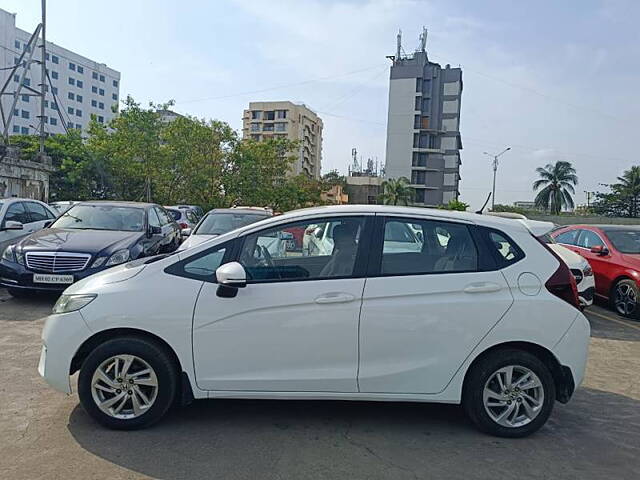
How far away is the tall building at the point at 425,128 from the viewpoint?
73.6m

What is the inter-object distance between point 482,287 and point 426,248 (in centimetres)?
49

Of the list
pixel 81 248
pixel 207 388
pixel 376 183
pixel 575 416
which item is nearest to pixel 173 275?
pixel 207 388

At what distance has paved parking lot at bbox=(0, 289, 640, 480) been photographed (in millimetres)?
3381

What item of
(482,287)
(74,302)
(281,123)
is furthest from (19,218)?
(281,123)

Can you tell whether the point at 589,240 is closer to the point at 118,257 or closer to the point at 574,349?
the point at 574,349

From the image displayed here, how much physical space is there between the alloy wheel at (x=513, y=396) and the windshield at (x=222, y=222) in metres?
7.09

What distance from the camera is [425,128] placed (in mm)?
73750

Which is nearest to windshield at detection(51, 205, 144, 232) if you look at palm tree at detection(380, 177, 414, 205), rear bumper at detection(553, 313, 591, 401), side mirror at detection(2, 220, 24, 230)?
side mirror at detection(2, 220, 24, 230)

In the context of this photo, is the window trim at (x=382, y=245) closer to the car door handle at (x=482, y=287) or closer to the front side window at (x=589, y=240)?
the car door handle at (x=482, y=287)

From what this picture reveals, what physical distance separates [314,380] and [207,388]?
0.76 metres

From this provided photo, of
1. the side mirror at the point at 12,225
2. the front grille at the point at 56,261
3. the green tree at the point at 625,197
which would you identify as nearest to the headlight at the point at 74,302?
the front grille at the point at 56,261

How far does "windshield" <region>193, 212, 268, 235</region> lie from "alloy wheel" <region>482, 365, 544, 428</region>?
23.3ft

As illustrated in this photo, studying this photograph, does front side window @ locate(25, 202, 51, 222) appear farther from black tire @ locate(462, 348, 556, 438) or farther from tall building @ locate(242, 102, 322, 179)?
tall building @ locate(242, 102, 322, 179)

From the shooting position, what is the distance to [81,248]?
7840 millimetres
